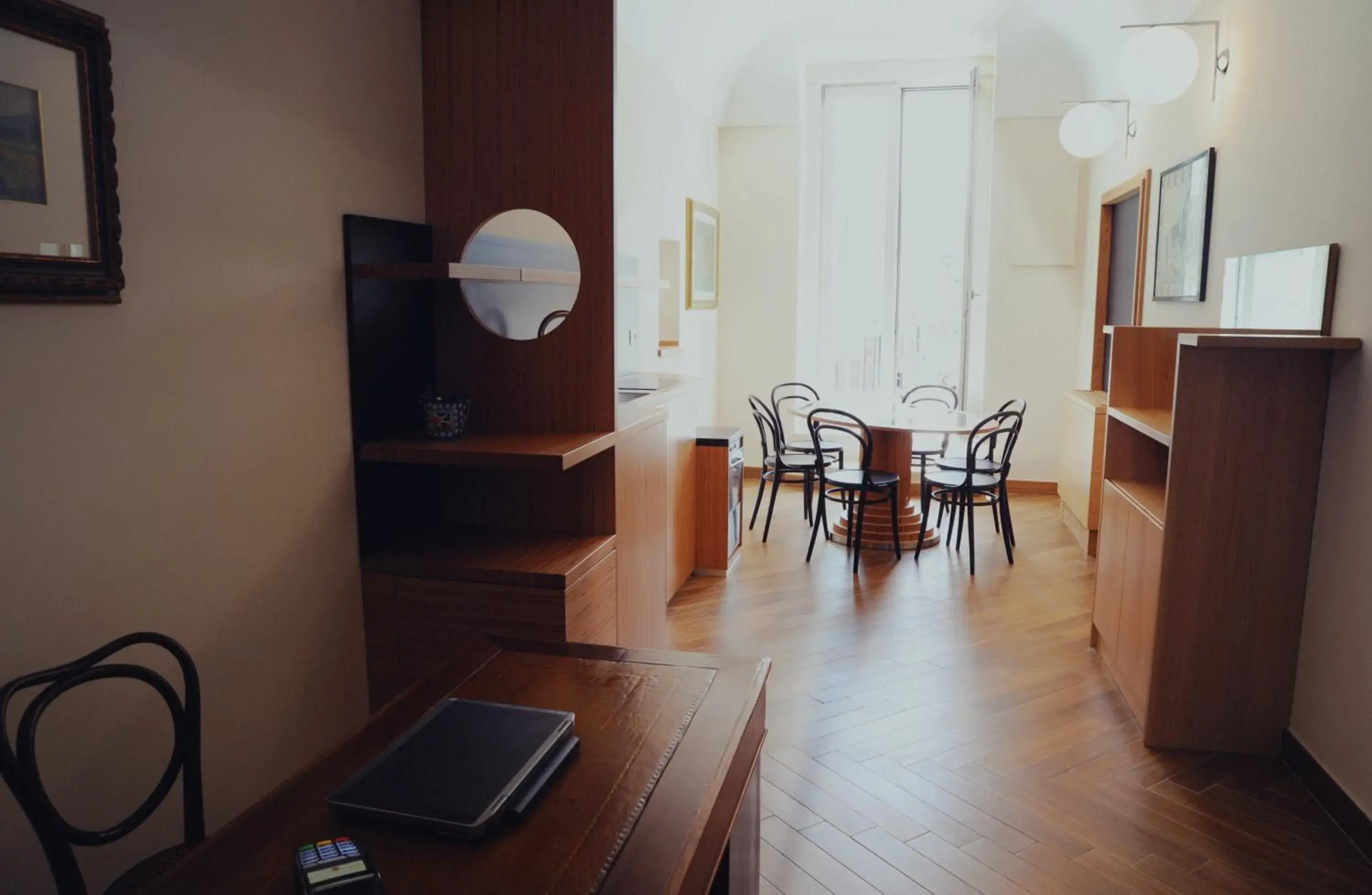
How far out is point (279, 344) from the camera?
218 cm

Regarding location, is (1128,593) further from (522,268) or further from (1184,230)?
(522,268)

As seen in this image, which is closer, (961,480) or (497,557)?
(497,557)

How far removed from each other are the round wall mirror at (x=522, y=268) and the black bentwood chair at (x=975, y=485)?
264 centimetres

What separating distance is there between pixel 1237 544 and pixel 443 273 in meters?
2.39

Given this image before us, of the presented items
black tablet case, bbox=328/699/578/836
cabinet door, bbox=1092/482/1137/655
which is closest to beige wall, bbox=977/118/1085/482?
cabinet door, bbox=1092/482/1137/655

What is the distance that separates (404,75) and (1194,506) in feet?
8.53

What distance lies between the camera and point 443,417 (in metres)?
2.60

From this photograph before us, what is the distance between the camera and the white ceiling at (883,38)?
5555 mm

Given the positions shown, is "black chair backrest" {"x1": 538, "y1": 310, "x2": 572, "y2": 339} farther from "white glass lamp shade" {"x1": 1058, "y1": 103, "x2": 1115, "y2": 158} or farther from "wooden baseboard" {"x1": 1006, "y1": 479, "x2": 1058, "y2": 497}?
"wooden baseboard" {"x1": 1006, "y1": 479, "x2": 1058, "y2": 497}

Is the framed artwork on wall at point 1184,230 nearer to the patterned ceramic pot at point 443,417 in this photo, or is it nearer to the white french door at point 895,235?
the white french door at point 895,235

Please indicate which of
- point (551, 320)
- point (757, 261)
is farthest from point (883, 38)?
point (551, 320)

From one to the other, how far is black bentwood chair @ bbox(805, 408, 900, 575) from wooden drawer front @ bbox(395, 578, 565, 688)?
2.59 meters

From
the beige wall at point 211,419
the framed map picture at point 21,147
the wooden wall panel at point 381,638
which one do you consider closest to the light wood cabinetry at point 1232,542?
the wooden wall panel at point 381,638

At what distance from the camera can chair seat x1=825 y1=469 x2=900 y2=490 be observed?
193 inches
